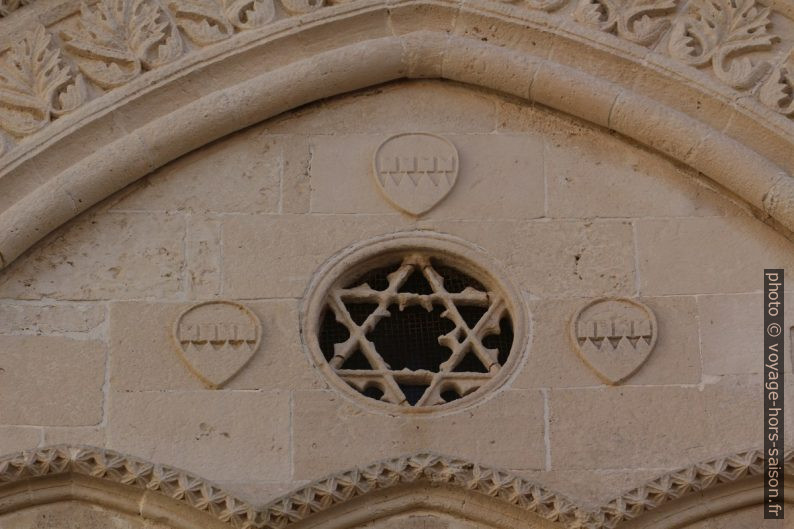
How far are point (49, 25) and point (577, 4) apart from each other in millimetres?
2155

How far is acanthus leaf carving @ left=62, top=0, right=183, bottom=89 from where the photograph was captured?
9.78 m

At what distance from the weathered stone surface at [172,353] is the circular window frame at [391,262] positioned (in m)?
0.06

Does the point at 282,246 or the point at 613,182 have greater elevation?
the point at 613,182

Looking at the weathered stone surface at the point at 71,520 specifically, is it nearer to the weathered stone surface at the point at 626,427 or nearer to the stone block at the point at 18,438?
the stone block at the point at 18,438

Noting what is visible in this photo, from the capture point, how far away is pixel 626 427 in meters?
9.12

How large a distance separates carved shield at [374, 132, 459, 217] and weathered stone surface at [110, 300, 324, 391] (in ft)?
2.11

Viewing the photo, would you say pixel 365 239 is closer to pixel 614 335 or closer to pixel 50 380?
pixel 614 335

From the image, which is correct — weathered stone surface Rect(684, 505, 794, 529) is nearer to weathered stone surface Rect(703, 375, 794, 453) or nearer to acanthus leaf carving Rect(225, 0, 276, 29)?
weathered stone surface Rect(703, 375, 794, 453)

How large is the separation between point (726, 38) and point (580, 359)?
155 cm

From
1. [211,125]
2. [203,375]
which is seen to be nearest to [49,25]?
[211,125]

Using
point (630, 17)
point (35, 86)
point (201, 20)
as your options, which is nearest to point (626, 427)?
point (630, 17)

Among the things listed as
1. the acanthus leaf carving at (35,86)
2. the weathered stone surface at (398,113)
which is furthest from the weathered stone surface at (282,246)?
the acanthus leaf carving at (35,86)

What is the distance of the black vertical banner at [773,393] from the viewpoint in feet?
29.3

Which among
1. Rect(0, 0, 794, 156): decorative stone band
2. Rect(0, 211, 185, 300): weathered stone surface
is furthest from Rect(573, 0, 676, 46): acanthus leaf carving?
Rect(0, 211, 185, 300): weathered stone surface
